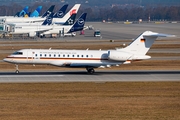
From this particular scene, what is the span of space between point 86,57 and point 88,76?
2161 millimetres

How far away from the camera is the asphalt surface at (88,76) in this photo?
5425cm

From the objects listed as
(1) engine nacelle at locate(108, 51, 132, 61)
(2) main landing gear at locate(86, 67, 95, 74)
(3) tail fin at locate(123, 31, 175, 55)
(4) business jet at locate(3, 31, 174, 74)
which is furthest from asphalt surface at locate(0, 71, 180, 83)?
(3) tail fin at locate(123, 31, 175, 55)

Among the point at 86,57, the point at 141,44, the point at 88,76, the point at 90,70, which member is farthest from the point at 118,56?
the point at 90,70

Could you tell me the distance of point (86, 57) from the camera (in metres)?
58.0

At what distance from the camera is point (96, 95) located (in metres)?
46.1

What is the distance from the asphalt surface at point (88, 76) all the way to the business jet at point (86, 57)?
1.30 meters

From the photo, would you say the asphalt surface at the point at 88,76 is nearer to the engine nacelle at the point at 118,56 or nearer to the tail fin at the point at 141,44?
the engine nacelle at the point at 118,56

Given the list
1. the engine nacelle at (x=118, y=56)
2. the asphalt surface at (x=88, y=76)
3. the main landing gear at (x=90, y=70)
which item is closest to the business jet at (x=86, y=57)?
the engine nacelle at (x=118, y=56)

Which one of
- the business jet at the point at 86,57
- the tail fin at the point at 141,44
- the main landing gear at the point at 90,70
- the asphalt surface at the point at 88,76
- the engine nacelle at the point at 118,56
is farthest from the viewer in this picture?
the main landing gear at the point at 90,70

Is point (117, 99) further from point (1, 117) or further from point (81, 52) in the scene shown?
point (81, 52)

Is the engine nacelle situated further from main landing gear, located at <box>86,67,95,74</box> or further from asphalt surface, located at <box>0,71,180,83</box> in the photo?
main landing gear, located at <box>86,67,95,74</box>

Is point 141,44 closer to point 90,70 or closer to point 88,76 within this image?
point 90,70

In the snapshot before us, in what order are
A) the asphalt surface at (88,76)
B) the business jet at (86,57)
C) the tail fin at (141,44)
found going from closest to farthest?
the asphalt surface at (88,76), the business jet at (86,57), the tail fin at (141,44)

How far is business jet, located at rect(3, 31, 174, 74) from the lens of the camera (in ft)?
189
